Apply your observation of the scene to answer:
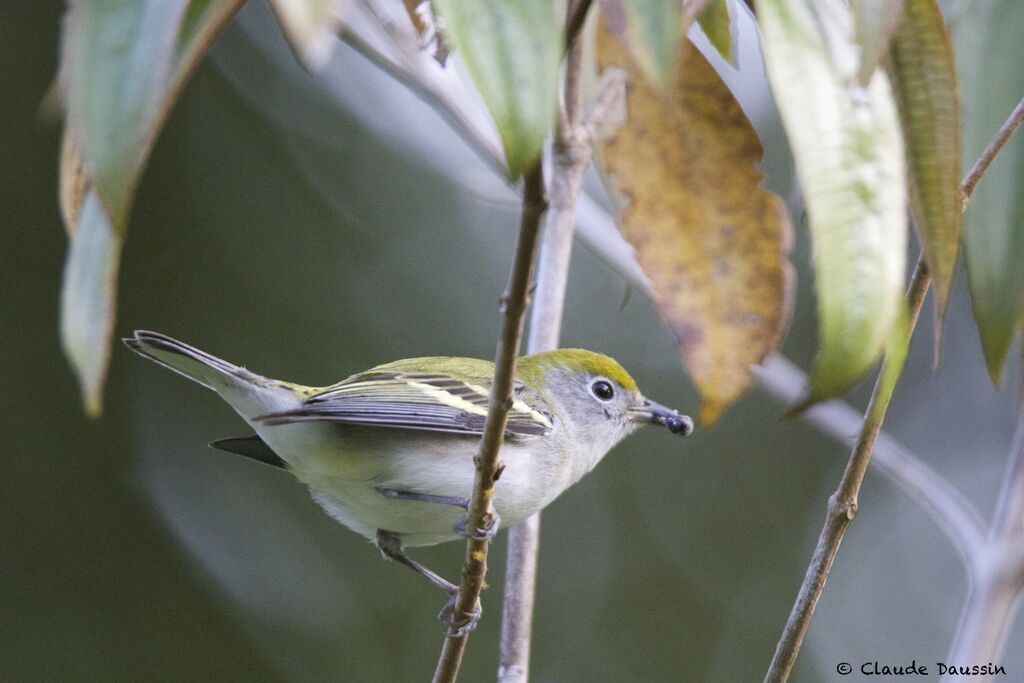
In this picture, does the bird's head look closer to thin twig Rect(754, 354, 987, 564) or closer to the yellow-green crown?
the yellow-green crown

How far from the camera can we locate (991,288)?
1766mm

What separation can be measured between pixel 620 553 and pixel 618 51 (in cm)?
472

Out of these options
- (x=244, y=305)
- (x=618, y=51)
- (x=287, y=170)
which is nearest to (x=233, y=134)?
(x=287, y=170)

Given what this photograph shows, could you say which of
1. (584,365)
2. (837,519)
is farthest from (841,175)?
(584,365)

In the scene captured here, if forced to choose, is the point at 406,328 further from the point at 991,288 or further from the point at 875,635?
the point at 991,288

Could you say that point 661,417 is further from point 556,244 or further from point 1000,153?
point 1000,153

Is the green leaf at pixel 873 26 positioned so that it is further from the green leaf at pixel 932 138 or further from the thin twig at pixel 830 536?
the thin twig at pixel 830 536

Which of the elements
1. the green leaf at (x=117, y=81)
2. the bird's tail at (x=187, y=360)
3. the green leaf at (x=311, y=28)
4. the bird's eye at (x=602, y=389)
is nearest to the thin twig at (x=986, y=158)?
the green leaf at (x=311, y=28)

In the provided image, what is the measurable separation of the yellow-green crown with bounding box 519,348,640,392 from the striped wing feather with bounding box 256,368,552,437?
42cm

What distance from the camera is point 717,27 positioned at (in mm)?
2006

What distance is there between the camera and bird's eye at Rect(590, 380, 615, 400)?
3518 millimetres

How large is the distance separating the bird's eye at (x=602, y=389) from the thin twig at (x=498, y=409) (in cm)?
151

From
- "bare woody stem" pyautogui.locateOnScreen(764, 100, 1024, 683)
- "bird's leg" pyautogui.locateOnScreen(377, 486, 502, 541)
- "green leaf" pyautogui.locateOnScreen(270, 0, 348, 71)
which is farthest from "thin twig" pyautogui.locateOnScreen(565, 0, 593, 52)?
"bird's leg" pyautogui.locateOnScreen(377, 486, 502, 541)

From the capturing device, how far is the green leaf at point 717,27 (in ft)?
6.54
